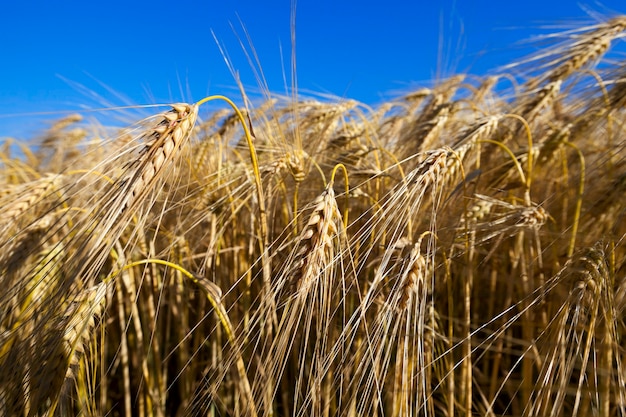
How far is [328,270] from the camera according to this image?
955 mm

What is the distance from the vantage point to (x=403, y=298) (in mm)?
Answer: 940

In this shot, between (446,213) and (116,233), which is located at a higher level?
(116,233)

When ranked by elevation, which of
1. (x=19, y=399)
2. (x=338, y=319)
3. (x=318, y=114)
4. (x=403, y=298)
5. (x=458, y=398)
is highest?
(x=318, y=114)

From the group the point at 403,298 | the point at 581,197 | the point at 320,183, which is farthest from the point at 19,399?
the point at 581,197

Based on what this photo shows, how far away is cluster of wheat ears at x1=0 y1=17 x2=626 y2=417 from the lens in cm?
87

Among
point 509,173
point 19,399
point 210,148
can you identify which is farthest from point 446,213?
point 19,399

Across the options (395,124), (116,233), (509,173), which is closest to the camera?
(116,233)

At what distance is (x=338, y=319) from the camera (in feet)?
4.77

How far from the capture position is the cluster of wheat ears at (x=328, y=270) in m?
0.87

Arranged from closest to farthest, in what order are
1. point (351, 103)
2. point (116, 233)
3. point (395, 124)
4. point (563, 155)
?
point (116, 233) < point (563, 155) < point (351, 103) < point (395, 124)

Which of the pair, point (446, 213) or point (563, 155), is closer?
point (446, 213)

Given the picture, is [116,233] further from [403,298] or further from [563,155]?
[563,155]

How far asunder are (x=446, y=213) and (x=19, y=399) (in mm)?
1130

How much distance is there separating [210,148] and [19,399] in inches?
45.1
